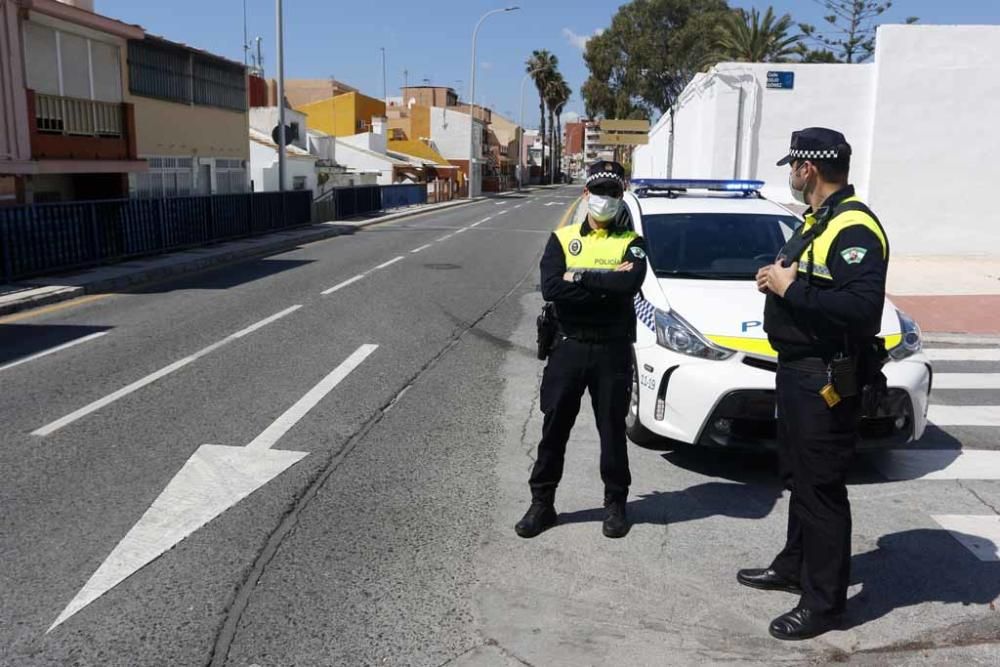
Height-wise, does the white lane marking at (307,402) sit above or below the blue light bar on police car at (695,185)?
below

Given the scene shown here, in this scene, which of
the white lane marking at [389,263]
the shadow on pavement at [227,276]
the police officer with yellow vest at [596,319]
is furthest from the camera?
the white lane marking at [389,263]

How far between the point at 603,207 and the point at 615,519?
1607 mm

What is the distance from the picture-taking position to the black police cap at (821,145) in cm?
355

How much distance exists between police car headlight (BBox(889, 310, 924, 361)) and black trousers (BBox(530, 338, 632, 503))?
1.92 meters

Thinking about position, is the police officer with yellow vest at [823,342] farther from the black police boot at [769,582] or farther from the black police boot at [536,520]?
the black police boot at [536,520]

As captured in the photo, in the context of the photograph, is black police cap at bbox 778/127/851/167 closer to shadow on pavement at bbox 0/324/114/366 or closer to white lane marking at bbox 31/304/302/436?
white lane marking at bbox 31/304/302/436

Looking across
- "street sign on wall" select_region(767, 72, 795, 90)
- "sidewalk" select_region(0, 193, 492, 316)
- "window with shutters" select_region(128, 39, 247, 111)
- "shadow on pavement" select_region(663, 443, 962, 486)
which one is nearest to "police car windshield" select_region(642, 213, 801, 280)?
"shadow on pavement" select_region(663, 443, 962, 486)

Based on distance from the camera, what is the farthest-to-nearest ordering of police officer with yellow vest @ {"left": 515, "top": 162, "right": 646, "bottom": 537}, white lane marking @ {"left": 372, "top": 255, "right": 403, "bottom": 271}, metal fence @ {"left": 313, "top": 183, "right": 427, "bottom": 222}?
metal fence @ {"left": 313, "top": 183, "right": 427, "bottom": 222} < white lane marking @ {"left": 372, "top": 255, "right": 403, "bottom": 271} < police officer with yellow vest @ {"left": 515, "top": 162, "right": 646, "bottom": 537}

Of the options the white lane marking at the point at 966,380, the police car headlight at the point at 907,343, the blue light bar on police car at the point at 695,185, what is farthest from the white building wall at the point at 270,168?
the police car headlight at the point at 907,343

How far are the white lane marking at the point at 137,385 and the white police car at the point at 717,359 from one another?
411 centimetres

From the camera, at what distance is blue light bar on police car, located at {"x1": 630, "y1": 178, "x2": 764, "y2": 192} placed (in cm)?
796

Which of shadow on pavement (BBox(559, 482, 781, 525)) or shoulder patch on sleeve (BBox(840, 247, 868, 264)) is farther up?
shoulder patch on sleeve (BBox(840, 247, 868, 264))

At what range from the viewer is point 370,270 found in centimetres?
1659

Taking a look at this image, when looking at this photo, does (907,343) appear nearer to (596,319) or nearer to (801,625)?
(596,319)
